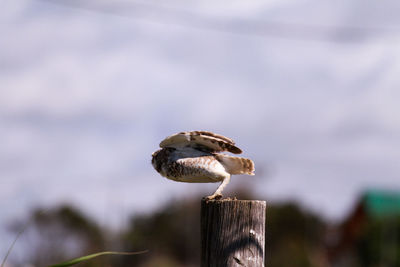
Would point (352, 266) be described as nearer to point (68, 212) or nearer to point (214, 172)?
point (68, 212)

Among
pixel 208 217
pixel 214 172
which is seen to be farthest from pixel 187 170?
pixel 208 217

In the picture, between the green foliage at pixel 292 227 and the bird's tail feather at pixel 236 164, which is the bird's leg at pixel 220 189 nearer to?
the bird's tail feather at pixel 236 164

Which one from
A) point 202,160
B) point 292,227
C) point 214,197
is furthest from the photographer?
point 292,227

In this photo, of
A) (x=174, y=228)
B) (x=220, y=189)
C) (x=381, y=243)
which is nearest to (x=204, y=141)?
(x=220, y=189)

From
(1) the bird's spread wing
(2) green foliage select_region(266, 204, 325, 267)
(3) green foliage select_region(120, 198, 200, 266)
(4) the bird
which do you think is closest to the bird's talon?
(4) the bird

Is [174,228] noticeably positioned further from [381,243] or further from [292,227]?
[381,243]

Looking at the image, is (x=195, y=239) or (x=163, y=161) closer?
(x=163, y=161)

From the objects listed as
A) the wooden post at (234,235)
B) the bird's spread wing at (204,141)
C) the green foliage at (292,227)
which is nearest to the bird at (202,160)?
the bird's spread wing at (204,141)
